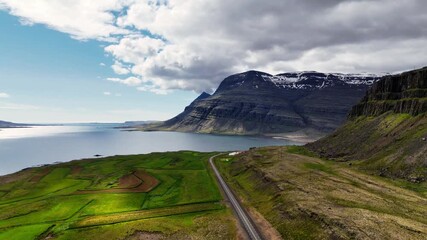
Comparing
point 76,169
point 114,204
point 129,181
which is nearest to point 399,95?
point 129,181

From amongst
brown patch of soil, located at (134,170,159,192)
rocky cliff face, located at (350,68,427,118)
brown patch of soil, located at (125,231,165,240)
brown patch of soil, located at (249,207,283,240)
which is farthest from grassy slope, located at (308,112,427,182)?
brown patch of soil, located at (134,170,159,192)

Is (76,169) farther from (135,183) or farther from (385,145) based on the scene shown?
(385,145)

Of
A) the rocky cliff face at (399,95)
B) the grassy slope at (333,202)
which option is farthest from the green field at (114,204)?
the rocky cliff face at (399,95)

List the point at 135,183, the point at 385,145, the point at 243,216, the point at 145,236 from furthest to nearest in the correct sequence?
the point at 385,145 → the point at 135,183 → the point at 243,216 → the point at 145,236

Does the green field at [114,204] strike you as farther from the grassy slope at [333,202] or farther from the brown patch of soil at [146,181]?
the grassy slope at [333,202]

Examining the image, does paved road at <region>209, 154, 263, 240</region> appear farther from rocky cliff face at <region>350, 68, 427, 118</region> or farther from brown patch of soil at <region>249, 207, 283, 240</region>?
rocky cliff face at <region>350, 68, 427, 118</region>

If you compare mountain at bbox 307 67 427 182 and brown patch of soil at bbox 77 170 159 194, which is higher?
mountain at bbox 307 67 427 182

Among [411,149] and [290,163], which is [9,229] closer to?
[290,163]
